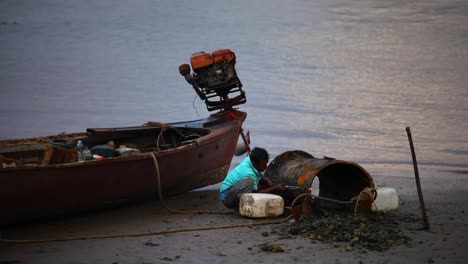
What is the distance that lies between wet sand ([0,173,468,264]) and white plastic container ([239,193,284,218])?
0.12 meters

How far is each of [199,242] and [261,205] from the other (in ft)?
2.95

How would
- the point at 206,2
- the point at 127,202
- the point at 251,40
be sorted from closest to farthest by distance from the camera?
the point at 127,202
the point at 251,40
the point at 206,2

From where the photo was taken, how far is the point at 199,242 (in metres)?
7.22

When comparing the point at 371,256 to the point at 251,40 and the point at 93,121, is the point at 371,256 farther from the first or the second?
the point at 251,40

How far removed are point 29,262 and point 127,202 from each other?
6.18ft

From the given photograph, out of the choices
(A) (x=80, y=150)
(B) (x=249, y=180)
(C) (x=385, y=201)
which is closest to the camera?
(B) (x=249, y=180)

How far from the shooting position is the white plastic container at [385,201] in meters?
8.15

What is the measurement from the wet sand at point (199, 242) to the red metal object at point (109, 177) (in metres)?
0.24

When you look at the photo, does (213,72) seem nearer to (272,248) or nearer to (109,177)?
(109,177)

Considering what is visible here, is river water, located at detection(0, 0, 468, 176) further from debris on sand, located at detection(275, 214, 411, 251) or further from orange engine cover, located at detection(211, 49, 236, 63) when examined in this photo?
debris on sand, located at detection(275, 214, 411, 251)

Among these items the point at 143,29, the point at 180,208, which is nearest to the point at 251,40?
the point at 143,29

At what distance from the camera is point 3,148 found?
27.8 ft

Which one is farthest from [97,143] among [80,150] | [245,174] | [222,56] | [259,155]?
[259,155]

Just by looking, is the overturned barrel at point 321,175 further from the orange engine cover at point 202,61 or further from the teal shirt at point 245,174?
the orange engine cover at point 202,61
